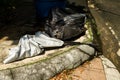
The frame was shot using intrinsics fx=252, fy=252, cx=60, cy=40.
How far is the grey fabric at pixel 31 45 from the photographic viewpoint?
172 inches

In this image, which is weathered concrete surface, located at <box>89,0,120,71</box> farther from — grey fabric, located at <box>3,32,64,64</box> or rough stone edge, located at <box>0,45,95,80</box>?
grey fabric, located at <box>3,32,64,64</box>

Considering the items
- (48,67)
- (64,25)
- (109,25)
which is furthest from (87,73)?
(109,25)

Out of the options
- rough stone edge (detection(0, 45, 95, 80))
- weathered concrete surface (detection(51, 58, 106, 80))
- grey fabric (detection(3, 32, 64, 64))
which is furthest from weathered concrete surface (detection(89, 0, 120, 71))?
grey fabric (detection(3, 32, 64, 64))

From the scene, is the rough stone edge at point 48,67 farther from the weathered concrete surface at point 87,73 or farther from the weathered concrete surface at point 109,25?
the weathered concrete surface at point 109,25

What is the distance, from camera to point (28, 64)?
4172 millimetres

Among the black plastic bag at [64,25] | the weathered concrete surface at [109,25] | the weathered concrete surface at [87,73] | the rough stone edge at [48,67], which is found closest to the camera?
the rough stone edge at [48,67]

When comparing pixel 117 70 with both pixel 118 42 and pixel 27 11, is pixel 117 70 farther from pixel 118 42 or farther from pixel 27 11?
pixel 27 11

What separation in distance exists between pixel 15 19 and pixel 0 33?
2.51 feet

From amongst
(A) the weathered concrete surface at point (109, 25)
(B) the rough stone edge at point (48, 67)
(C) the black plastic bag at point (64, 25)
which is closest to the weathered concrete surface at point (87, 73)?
(B) the rough stone edge at point (48, 67)

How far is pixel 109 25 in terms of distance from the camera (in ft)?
19.9

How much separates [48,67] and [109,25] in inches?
96.1

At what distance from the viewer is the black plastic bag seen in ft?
16.9

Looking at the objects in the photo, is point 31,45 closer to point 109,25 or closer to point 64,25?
point 64,25

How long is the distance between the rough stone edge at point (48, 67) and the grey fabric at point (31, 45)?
1.08 ft
